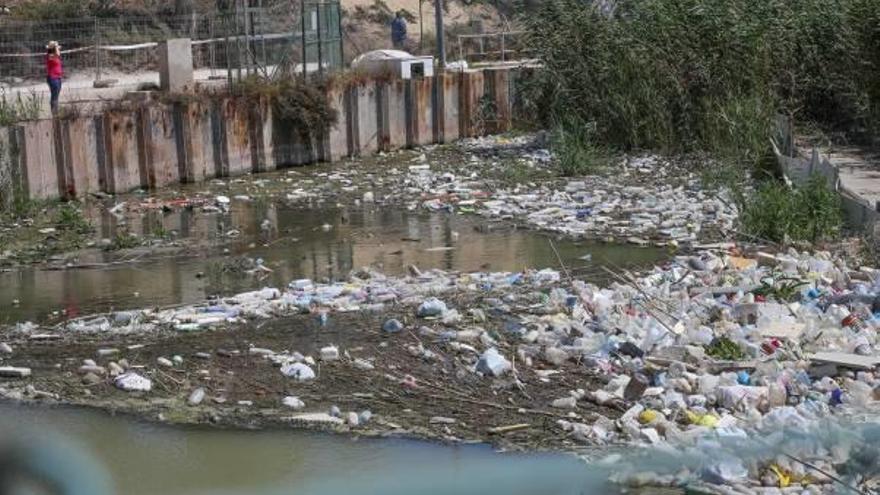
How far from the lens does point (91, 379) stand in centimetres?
784

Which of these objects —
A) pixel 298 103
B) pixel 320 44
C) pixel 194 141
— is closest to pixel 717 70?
pixel 298 103

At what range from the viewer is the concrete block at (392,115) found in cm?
2169

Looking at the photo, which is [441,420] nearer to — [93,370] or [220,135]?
[93,370]

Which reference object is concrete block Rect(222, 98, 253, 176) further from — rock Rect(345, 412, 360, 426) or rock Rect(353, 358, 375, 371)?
rock Rect(345, 412, 360, 426)

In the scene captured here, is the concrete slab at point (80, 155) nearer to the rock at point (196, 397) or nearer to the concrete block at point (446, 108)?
the concrete block at point (446, 108)

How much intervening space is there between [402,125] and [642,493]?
55.7 ft

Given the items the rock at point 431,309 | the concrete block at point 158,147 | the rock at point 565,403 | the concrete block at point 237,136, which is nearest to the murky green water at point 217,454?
the rock at point 565,403

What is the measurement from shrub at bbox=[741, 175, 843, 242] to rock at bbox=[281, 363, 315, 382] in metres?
5.09

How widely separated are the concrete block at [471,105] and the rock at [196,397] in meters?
16.1

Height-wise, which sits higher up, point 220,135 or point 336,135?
point 220,135

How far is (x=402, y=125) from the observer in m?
22.1

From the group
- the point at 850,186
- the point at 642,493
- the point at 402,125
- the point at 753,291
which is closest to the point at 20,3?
the point at 402,125

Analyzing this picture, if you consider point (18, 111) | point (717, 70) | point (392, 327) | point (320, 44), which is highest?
point (320, 44)

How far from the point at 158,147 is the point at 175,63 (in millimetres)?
6908
